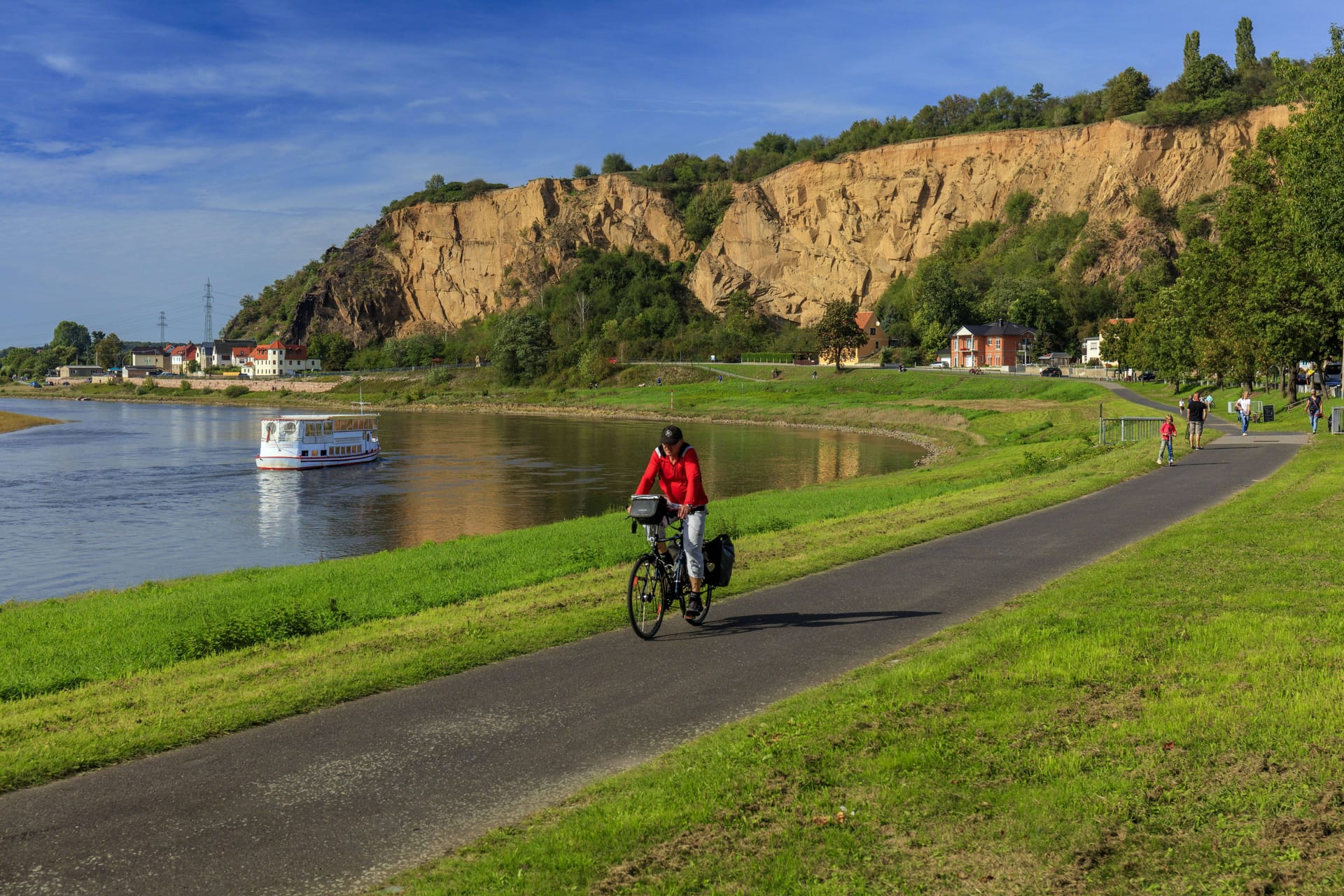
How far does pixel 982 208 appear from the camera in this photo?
149 metres

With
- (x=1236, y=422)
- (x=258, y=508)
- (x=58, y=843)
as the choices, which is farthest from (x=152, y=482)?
(x=1236, y=422)

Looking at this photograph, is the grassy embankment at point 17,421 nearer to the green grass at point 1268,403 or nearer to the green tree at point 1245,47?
the green grass at point 1268,403

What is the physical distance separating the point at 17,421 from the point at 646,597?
11146cm

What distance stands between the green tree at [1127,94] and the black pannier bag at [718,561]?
155101mm

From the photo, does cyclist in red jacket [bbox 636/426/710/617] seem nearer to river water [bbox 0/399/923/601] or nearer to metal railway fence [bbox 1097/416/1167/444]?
river water [bbox 0/399/923/601]

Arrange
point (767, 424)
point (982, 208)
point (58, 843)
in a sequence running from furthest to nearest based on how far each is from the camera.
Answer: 1. point (982, 208)
2. point (767, 424)
3. point (58, 843)

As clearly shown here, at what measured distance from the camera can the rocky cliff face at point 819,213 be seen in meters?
134

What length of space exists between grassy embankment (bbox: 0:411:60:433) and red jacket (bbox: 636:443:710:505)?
330 feet

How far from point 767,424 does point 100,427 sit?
6312 centimetres

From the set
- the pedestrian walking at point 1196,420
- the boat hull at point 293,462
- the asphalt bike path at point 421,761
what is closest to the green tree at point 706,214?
the boat hull at point 293,462

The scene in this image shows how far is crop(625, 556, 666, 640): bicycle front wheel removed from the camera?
11680 millimetres

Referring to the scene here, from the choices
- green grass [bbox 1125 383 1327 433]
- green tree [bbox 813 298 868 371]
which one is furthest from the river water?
green tree [bbox 813 298 868 371]

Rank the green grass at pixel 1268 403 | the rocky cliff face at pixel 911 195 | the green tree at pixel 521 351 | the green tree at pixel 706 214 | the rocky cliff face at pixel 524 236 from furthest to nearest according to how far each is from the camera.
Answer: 1. the rocky cliff face at pixel 524 236
2. the green tree at pixel 706 214
3. the green tree at pixel 521 351
4. the rocky cliff face at pixel 911 195
5. the green grass at pixel 1268 403

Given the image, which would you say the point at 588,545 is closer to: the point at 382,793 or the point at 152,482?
the point at 382,793
